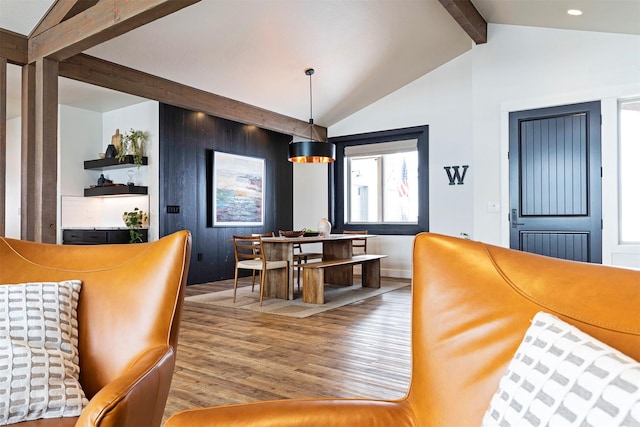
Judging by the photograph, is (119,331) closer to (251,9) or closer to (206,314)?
(206,314)

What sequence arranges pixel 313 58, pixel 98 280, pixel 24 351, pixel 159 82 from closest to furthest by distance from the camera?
pixel 24 351
pixel 98 280
pixel 159 82
pixel 313 58

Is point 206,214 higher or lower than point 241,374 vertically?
higher

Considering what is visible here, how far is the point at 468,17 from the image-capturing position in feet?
14.7

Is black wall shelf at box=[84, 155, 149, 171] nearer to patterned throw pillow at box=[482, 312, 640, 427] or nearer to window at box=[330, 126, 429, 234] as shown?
window at box=[330, 126, 429, 234]

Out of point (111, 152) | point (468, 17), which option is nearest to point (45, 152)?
point (111, 152)

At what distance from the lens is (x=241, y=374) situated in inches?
107

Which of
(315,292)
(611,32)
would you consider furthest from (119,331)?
(611,32)

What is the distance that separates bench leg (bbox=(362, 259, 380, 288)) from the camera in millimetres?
6180

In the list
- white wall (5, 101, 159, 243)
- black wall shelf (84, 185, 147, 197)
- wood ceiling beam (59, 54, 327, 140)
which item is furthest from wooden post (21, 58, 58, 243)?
white wall (5, 101, 159, 243)

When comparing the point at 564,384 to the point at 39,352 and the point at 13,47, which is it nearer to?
the point at 39,352

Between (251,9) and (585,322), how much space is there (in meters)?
4.36

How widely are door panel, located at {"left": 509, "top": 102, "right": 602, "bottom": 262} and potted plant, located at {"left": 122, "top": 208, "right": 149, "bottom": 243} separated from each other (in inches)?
193

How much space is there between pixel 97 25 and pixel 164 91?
1841mm

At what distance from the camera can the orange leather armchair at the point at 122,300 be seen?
4.43 ft
